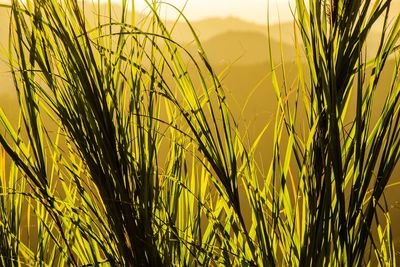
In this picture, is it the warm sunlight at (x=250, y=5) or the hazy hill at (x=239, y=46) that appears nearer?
the warm sunlight at (x=250, y=5)

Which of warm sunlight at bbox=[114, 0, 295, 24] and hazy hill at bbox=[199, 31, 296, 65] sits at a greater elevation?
warm sunlight at bbox=[114, 0, 295, 24]

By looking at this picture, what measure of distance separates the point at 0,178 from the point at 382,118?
0.34m

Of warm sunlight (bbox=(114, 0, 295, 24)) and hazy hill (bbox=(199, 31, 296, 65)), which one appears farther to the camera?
hazy hill (bbox=(199, 31, 296, 65))

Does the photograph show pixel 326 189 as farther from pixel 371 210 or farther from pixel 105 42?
pixel 105 42

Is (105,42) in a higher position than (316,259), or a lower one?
higher

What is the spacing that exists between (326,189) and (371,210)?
0.12ft

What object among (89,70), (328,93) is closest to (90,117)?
(89,70)

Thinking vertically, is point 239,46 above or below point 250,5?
below

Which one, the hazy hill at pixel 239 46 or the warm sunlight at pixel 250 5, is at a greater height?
the warm sunlight at pixel 250 5

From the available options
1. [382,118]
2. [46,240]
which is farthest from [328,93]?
[46,240]

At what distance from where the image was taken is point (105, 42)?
481 mm

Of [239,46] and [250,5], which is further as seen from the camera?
[239,46]

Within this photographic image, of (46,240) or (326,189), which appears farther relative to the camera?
(46,240)

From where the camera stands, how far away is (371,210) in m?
0.37
